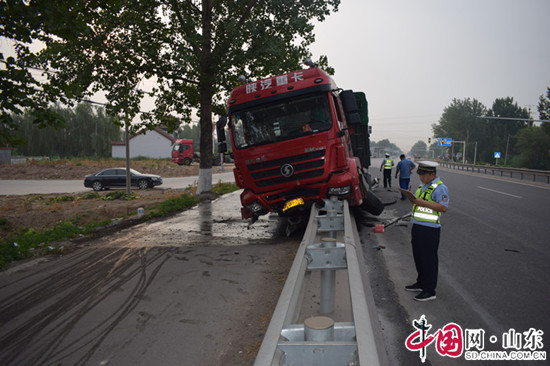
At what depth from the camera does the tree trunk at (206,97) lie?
16.5m

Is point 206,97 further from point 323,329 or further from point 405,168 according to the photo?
point 323,329

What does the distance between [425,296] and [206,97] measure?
46.7 ft

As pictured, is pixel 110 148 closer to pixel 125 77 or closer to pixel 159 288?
pixel 125 77

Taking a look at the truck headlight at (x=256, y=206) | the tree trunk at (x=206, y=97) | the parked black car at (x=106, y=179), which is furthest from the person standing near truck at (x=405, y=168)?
the parked black car at (x=106, y=179)

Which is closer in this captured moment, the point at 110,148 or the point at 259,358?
the point at 259,358

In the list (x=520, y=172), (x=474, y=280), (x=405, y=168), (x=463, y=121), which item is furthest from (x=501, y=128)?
(x=474, y=280)

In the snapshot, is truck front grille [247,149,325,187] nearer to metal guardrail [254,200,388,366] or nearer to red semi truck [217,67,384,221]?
red semi truck [217,67,384,221]

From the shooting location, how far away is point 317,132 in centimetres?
797

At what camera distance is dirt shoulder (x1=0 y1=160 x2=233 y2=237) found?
1333cm

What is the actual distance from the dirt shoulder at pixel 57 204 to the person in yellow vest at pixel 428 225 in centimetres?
1040

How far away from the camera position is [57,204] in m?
16.8

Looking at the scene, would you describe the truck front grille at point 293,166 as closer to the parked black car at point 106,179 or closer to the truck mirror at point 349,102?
the truck mirror at point 349,102

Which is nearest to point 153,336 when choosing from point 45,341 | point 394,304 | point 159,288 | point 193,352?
point 193,352

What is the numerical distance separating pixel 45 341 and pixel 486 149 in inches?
4563
